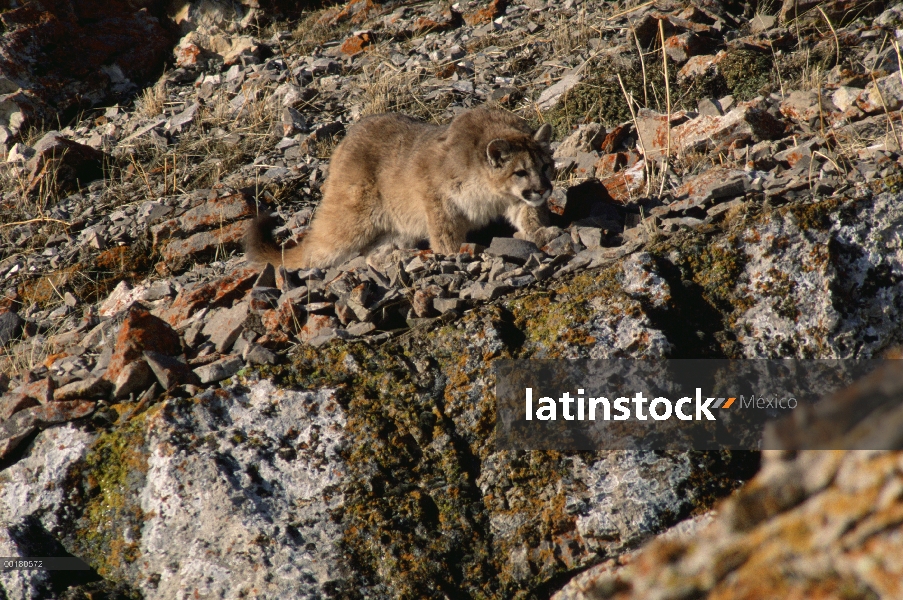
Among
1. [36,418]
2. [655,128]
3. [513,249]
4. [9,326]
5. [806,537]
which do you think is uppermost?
[806,537]

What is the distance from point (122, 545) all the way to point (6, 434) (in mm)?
1050

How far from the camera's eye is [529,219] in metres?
5.86

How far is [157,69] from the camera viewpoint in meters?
11.6

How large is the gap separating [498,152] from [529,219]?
70 cm

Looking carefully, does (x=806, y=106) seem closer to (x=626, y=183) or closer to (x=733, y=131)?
(x=733, y=131)

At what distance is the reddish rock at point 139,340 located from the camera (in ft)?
13.6

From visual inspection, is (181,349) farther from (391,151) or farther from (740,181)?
(740,181)

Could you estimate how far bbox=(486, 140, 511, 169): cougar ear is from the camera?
6152mm

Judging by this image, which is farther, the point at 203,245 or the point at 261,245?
the point at 203,245

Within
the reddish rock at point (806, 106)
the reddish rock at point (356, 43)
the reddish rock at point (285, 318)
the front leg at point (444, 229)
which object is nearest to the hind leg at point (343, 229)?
the front leg at point (444, 229)

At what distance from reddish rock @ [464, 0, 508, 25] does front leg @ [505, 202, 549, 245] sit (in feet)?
19.9

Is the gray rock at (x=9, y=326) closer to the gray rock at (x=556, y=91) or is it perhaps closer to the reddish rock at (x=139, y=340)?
the reddish rock at (x=139, y=340)

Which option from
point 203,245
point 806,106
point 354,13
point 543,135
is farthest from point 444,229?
point 354,13

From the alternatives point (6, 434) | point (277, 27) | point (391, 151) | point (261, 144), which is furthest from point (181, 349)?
point (277, 27)
